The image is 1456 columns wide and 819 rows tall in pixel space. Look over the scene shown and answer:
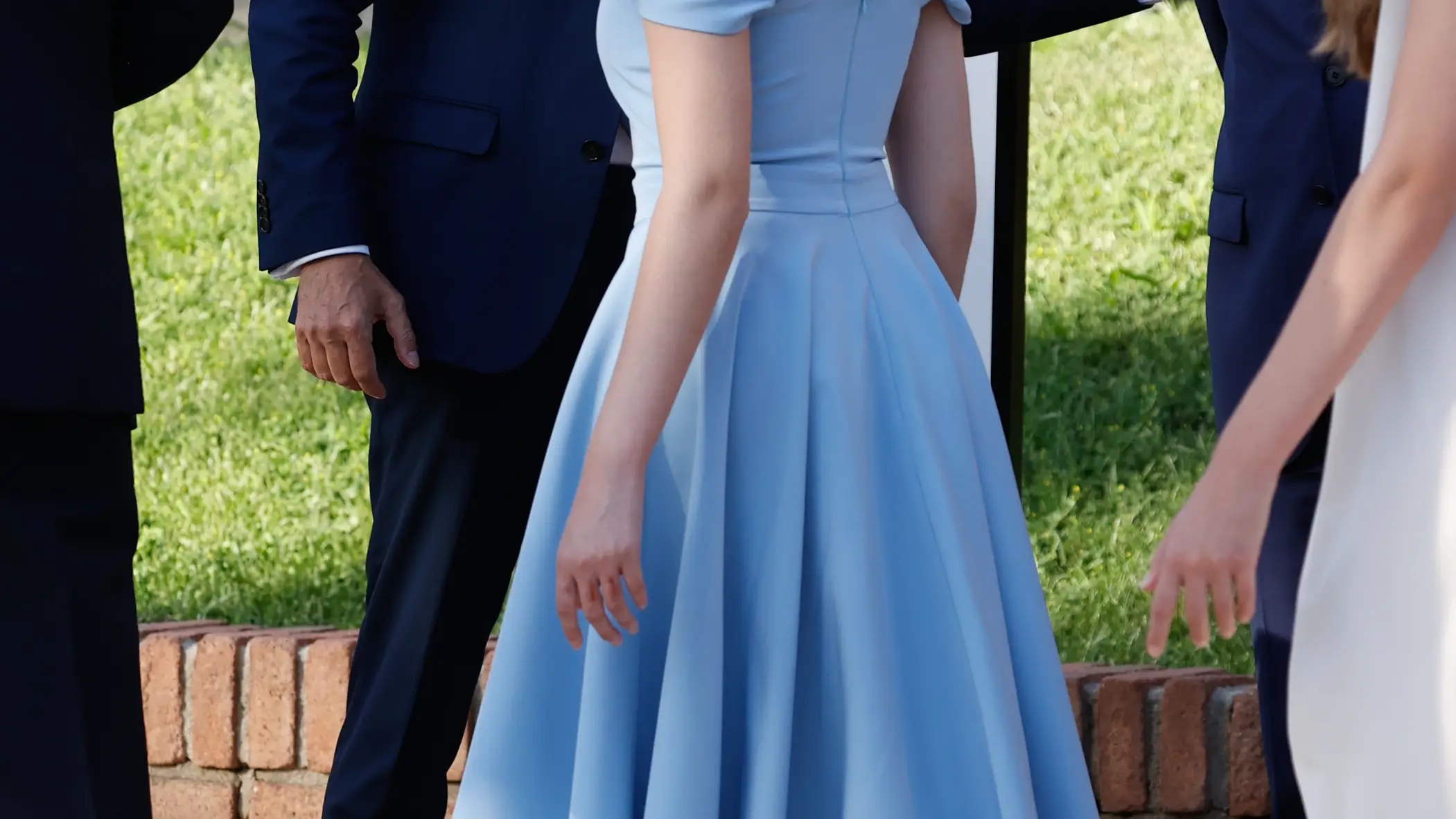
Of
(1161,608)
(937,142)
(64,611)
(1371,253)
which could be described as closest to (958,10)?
(937,142)

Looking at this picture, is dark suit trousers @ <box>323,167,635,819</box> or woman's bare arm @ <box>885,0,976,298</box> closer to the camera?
woman's bare arm @ <box>885,0,976,298</box>

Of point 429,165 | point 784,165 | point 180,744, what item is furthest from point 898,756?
point 180,744

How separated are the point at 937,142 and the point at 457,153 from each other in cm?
72

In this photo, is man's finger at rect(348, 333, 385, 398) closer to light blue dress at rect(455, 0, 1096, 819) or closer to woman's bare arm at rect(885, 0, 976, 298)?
light blue dress at rect(455, 0, 1096, 819)

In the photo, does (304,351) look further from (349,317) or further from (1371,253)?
(1371,253)

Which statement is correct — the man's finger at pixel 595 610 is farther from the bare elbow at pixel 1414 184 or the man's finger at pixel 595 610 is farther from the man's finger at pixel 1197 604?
the bare elbow at pixel 1414 184

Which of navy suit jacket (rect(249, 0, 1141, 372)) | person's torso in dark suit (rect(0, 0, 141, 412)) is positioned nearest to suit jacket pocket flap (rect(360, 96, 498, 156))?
navy suit jacket (rect(249, 0, 1141, 372))

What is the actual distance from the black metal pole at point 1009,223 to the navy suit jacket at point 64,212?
4.74 feet

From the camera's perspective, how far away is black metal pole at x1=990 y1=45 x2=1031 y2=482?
314 cm

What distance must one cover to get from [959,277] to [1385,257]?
769mm

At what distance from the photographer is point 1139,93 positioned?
24.6 feet

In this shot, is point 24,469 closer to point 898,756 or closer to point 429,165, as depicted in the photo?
point 429,165

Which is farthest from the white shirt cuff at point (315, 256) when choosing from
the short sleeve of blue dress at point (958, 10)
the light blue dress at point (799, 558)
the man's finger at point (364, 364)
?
the short sleeve of blue dress at point (958, 10)

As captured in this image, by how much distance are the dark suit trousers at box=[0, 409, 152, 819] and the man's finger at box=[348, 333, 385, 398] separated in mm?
313
